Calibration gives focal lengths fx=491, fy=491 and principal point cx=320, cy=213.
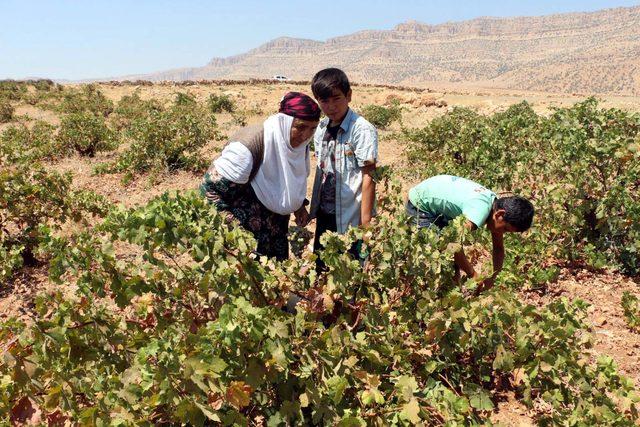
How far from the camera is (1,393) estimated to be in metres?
1.82

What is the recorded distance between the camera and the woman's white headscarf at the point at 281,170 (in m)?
2.32

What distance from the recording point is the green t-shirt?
2.64 meters

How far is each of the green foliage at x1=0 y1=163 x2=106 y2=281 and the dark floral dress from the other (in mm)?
2574

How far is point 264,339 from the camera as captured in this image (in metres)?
1.75

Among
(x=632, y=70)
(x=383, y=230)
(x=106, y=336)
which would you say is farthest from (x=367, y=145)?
(x=632, y=70)

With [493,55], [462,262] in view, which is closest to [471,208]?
[462,262]

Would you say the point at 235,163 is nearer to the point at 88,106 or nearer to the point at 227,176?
the point at 227,176

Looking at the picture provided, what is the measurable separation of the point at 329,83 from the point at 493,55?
13118 centimetres

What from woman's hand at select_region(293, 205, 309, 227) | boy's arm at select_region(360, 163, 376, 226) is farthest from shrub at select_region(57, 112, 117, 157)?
boy's arm at select_region(360, 163, 376, 226)

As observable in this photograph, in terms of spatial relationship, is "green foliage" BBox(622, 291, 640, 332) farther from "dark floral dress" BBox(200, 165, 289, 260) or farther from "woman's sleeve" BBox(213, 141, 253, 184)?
"woman's sleeve" BBox(213, 141, 253, 184)

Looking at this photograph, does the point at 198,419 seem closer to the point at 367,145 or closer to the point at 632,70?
the point at 367,145

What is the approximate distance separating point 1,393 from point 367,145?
1913 millimetres

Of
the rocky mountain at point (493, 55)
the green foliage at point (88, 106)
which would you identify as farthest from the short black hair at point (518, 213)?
the rocky mountain at point (493, 55)

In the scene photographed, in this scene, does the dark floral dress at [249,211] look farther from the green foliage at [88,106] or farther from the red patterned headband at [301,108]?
the green foliage at [88,106]
